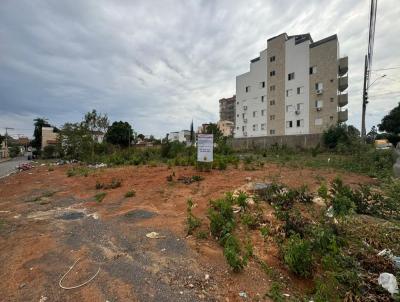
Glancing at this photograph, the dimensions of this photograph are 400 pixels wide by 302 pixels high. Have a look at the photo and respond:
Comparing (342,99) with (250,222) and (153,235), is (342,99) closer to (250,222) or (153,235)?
(250,222)

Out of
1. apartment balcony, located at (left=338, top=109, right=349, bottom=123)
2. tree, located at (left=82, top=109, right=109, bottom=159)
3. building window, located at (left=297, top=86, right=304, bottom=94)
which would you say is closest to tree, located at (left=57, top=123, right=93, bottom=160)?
tree, located at (left=82, top=109, right=109, bottom=159)

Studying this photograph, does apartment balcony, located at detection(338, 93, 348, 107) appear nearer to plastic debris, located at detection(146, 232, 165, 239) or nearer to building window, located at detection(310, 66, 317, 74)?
building window, located at detection(310, 66, 317, 74)

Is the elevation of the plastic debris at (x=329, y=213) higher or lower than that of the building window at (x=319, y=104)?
lower

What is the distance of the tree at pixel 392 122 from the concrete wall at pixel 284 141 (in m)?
11.4

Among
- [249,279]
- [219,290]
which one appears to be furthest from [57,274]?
[249,279]

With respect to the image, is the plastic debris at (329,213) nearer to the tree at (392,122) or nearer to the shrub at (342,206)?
the shrub at (342,206)

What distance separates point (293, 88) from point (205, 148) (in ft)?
83.1

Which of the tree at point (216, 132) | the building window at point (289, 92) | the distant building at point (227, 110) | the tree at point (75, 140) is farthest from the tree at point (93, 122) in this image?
the distant building at point (227, 110)

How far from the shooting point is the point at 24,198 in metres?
7.78

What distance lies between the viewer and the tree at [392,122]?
27.8 m

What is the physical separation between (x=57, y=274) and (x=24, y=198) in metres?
6.27

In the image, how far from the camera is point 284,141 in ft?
87.6

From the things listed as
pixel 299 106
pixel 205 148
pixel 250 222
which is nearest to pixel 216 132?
pixel 299 106

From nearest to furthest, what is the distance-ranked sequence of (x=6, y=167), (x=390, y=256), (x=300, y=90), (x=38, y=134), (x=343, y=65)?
(x=390, y=256)
(x=6, y=167)
(x=343, y=65)
(x=300, y=90)
(x=38, y=134)
